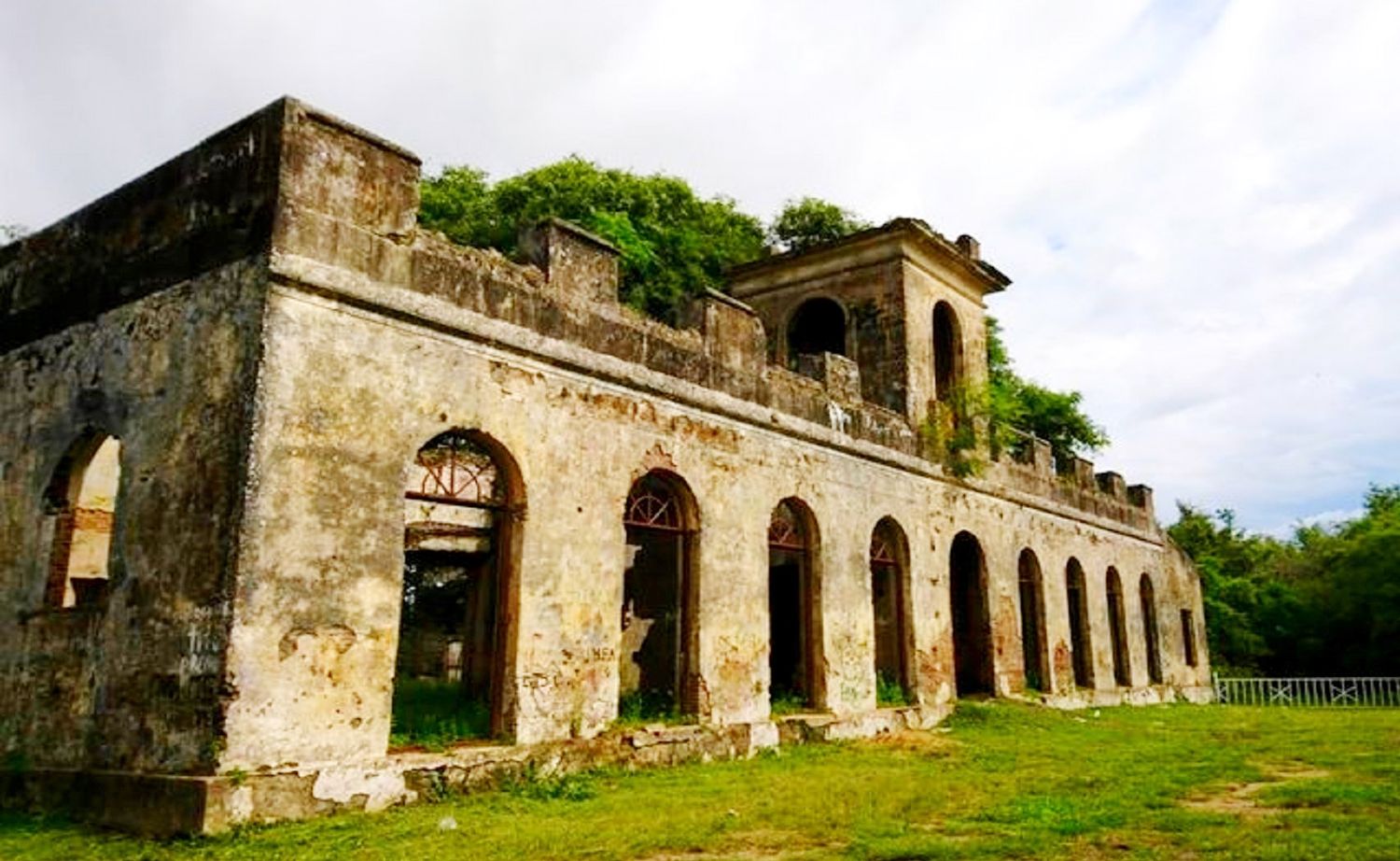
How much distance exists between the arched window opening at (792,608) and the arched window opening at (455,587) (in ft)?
11.6

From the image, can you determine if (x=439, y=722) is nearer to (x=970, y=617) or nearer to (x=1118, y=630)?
(x=970, y=617)

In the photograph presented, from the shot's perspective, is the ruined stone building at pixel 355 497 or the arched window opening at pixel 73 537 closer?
the ruined stone building at pixel 355 497

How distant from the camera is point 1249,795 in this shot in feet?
25.1

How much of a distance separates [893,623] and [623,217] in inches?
509

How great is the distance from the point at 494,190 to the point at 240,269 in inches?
731

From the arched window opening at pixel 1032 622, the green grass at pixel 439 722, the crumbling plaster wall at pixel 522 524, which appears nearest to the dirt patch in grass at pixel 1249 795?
the crumbling plaster wall at pixel 522 524

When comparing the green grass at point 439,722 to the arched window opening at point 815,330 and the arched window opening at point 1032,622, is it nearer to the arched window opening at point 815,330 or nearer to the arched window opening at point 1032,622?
the arched window opening at point 815,330

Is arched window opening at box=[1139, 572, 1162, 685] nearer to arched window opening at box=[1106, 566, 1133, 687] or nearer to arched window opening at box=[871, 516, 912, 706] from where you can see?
arched window opening at box=[1106, 566, 1133, 687]

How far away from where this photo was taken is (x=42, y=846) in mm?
6719

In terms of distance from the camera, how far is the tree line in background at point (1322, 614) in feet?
96.9

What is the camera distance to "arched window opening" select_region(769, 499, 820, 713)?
1259cm

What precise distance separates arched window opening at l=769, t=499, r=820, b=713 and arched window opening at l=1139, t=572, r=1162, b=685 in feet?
32.7

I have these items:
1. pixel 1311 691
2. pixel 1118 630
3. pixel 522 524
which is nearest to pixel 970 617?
pixel 1118 630

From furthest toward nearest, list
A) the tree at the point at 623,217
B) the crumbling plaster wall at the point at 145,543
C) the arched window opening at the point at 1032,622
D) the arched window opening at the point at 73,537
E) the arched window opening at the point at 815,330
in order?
the tree at the point at 623,217 < the arched window opening at the point at 1032,622 < the arched window opening at the point at 815,330 < the arched window opening at the point at 73,537 < the crumbling plaster wall at the point at 145,543
